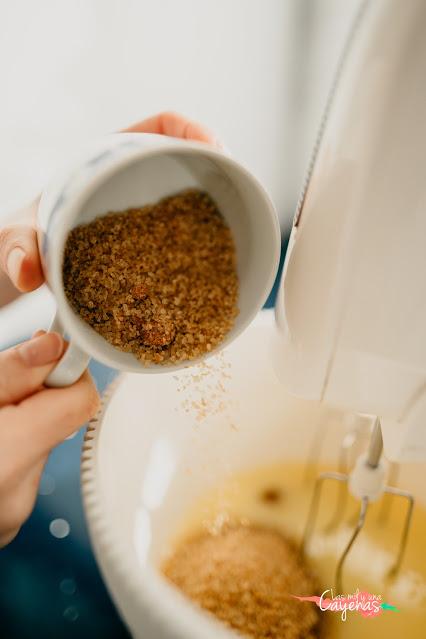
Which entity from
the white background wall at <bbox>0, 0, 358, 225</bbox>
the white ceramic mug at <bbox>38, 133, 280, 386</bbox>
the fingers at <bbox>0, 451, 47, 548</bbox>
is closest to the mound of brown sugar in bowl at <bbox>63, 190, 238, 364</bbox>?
the white ceramic mug at <bbox>38, 133, 280, 386</bbox>

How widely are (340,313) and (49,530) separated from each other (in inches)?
16.8

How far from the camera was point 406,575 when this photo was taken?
0.59 meters

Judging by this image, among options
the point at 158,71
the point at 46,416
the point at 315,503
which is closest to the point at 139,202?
the point at 46,416

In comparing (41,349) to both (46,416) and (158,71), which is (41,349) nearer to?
(46,416)

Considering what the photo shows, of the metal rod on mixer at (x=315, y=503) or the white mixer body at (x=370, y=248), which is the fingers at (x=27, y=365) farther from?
the metal rod on mixer at (x=315, y=503)

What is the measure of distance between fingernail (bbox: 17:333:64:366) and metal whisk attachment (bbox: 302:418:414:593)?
27 cm

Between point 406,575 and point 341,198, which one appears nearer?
point 341,198

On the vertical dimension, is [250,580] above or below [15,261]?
below

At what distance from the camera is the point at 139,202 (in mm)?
414

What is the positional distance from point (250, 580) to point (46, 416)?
29cm

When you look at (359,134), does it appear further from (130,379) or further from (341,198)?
(130,379)

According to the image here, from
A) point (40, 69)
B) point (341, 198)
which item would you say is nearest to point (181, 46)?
point (40, 69)

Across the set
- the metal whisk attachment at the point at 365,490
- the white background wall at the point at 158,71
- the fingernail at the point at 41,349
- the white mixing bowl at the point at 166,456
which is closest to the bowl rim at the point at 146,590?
the white mixing bowl at the point at 166,456

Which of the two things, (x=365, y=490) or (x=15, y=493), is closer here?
(x=15, y=493)
